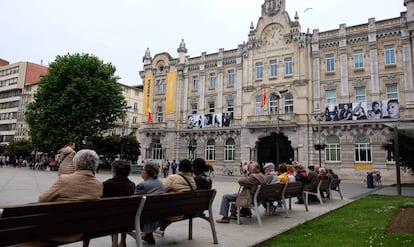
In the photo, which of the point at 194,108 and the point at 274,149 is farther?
the point at 194,108

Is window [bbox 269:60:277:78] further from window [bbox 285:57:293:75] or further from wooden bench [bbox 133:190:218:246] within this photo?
wooden bench [bbox 133:190:218:246]

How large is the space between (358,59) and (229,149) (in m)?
17.4

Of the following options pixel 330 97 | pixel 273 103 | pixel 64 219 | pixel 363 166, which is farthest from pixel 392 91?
pixel 64 219

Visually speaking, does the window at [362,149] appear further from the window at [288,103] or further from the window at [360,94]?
the window at [288,103]

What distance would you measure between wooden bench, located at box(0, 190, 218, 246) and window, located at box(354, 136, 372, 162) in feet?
96.7

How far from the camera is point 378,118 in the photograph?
30.1 meters

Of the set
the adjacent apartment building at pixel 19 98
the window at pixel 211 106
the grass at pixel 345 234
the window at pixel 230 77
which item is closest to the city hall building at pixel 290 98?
the window at pixel 211 106

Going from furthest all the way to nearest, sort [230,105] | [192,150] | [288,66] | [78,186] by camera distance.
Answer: [192,150], [230,105], [288,66], [78,186]

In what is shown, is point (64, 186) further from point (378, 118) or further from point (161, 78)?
point (161, 78)

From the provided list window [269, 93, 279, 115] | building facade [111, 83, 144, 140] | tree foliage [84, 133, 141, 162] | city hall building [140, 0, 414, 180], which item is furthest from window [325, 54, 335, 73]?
building facade [111, 83, 144, 140]

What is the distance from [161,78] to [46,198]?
43079 millimetres

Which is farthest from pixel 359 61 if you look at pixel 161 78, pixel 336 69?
pixel 161 78

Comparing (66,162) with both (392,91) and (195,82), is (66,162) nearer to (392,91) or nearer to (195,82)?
(392,91)

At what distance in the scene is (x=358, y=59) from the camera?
32906mm
